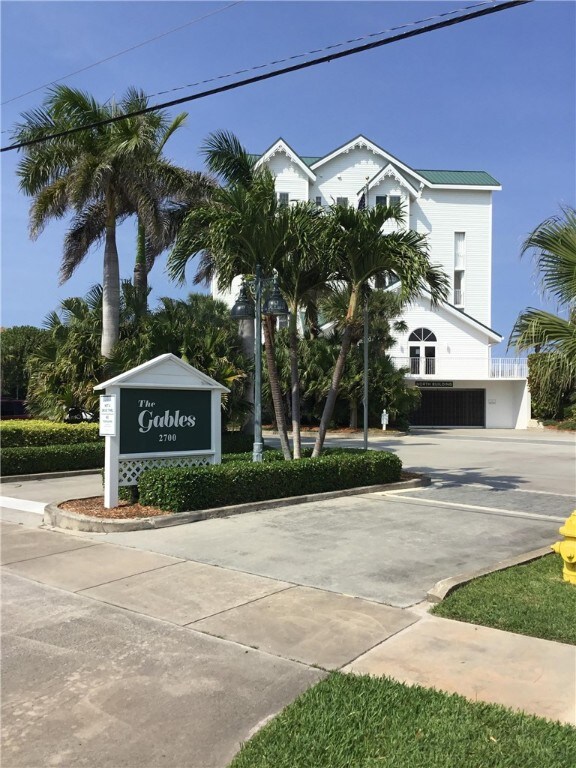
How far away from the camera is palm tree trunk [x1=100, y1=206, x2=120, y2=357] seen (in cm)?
1748

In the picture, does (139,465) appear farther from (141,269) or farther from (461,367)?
(461,367)

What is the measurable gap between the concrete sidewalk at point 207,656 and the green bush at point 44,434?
30.2ft

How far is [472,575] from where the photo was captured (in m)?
6.46

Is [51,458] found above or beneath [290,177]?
beneath

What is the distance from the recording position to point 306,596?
605cm

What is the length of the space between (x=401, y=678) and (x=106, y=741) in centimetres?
186

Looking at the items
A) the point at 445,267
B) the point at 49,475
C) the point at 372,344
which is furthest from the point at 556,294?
the point at 445,267

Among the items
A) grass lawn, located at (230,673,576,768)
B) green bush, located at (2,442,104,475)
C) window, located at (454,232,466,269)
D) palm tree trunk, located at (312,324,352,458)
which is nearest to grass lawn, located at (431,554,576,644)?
grass lawn, located at (230,673,576,768)

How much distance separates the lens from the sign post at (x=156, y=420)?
9.83 meters

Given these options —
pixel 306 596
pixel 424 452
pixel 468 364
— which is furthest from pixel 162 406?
pixel 468 364

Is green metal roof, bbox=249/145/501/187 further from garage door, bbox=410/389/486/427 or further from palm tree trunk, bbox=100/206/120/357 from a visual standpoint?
palm tree trunk, bbox=100/206/120/357

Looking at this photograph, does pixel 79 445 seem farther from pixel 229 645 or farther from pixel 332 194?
pixel 332 194

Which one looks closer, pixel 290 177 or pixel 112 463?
pixel 112 463

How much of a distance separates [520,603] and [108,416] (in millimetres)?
6440
